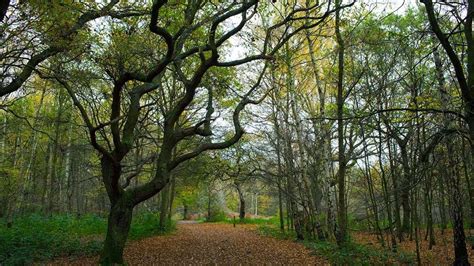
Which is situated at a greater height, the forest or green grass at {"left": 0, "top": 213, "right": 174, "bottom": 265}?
the forest

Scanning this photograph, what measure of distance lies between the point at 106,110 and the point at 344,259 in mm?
11608

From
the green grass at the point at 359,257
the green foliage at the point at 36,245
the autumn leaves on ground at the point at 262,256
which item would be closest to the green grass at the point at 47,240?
the green foliage at the point at 36,245

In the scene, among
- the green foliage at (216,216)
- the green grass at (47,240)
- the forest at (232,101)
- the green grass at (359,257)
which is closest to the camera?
the forest at (232,101)

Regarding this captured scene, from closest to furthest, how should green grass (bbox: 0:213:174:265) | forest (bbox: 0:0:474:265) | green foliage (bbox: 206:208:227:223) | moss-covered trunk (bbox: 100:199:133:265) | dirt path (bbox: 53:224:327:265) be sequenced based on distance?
forest (bbox: 0:0:474:265), moss-covered trunk (bbox: 100:199:133:265), green grass (bbox: 0:213:174:265), dirt path (bbox: 53:224:327:265), green foliage (bbox: 206:208:227:223)

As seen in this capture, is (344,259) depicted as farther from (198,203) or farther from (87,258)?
(198,203)

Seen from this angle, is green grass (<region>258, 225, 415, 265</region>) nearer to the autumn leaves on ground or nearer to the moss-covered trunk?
the autumn leaves on ground

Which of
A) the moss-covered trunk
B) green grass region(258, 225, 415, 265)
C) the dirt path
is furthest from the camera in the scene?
the dirt path

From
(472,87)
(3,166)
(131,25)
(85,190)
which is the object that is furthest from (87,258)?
(85,190)

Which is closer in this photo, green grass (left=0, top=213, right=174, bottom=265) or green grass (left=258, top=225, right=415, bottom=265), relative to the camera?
green grass (left=258, top=225, right=415, bottom=265)

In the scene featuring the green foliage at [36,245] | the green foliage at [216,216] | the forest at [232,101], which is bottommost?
the green foliage at [216,216]

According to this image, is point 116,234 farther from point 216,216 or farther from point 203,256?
point 216,216

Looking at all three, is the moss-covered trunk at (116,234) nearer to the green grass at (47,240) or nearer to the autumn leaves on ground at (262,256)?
the autumn leaves on ground at (262,256)

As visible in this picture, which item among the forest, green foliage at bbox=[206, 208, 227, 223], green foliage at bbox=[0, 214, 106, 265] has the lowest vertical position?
green foliage at bbox=[206, 208, 227, 223]

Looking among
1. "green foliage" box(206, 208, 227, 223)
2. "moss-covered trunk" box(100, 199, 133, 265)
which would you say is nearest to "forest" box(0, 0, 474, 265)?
"moss-covered trunk" box(100, 199, 133, 265)
